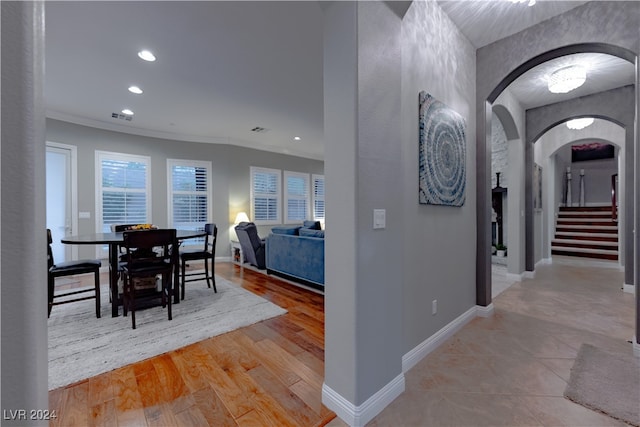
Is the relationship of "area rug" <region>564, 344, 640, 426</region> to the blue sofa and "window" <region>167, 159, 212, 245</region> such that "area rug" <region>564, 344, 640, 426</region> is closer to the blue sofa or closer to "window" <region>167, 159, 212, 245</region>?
the blue sofa

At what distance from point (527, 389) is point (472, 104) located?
260cm

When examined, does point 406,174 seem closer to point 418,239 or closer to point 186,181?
point 418,239

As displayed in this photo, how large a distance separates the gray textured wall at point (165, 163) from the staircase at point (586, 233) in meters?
7.65

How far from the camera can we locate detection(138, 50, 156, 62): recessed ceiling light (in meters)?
2.81

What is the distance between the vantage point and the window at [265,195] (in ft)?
22.0

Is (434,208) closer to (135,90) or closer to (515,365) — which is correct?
(515,365)

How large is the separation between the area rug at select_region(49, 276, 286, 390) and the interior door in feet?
6.23

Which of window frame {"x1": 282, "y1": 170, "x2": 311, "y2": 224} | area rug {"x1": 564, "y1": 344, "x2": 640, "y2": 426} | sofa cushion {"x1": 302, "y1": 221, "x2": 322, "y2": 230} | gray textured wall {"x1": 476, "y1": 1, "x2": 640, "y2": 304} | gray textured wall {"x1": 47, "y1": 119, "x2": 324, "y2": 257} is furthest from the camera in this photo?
window frame {"x1": 282, "y1": 170, "x2": 311, "y2": 224}

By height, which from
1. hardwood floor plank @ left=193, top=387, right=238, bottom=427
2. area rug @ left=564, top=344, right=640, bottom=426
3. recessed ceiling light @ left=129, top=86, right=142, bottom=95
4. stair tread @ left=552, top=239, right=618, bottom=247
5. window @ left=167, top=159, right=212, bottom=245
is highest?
recessed ceiling light @ left=129, top=86, right=142, bottom=95

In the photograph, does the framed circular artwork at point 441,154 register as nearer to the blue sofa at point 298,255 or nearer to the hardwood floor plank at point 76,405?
the blue sofa at point 298,255

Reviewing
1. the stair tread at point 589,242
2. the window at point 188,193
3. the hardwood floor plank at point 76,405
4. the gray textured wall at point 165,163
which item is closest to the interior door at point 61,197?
the gray textured wall at point 165,163

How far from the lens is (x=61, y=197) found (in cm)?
459

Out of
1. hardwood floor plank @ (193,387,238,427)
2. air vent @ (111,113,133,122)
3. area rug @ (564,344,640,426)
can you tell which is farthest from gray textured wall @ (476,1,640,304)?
air vent @ (111,113,133,122)

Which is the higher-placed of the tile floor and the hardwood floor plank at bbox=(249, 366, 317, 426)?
the hardwood floor plank at bbox=(249, 366, 317, 426)
